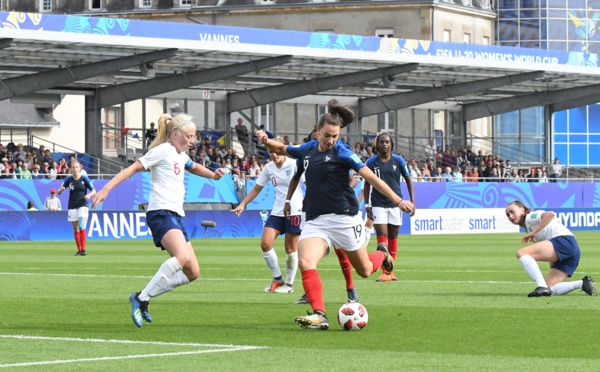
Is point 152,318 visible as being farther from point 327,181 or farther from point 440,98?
point 440,98

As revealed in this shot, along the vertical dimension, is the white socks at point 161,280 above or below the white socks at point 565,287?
above

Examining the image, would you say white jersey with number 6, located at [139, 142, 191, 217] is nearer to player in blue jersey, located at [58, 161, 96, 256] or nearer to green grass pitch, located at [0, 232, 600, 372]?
green grass pitch, located at [0, 232, 600, 372]

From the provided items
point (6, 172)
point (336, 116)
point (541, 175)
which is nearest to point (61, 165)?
point (6, 172)

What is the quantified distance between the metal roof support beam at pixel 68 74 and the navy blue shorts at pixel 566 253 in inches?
1173

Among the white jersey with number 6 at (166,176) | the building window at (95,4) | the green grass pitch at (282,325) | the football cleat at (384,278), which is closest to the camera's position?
the green grass pitch at (282,325)

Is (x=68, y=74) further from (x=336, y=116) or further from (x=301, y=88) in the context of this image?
(x=336, y=116)

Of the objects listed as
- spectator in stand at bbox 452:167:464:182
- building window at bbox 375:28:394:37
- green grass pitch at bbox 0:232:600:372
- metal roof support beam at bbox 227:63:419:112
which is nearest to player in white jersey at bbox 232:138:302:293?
green grass pitch at bbox 0:232:600:372

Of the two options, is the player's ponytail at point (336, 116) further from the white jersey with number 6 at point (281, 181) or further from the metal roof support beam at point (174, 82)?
the metal roof support beam at point (174, 82)

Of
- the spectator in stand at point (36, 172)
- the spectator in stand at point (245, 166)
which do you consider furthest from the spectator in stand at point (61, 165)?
the spectator in stand at point (245, 166)

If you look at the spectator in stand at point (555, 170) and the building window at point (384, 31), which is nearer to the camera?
the spectator in stand at point (555, 170)

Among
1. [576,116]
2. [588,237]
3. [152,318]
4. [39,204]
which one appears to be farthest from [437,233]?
[576,116]

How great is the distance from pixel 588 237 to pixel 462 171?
19.6m

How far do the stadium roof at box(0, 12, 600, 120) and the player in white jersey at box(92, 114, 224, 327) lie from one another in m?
27.9

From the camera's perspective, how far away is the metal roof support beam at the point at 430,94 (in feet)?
188
